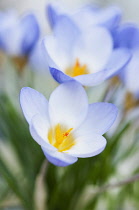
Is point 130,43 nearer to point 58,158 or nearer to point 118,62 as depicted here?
point 118,62

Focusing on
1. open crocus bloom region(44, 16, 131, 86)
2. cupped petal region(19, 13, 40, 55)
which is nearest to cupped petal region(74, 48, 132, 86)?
open crocus bloom region(44, 16, 131, 86)

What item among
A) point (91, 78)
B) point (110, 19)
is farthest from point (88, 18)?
point (91, 78)

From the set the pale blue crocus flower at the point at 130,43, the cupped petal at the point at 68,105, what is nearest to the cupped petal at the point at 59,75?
the cupped petal at the point at 68,105

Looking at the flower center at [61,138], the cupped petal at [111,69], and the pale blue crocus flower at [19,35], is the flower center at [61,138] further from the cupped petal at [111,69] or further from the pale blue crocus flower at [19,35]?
the pale blue crocus flower at [19,35]

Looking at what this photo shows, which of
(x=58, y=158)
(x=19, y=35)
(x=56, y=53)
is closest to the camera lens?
(x=58, y=158)

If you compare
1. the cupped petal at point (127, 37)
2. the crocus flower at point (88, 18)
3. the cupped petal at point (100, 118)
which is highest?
the crocus flower at point (88, 18)
